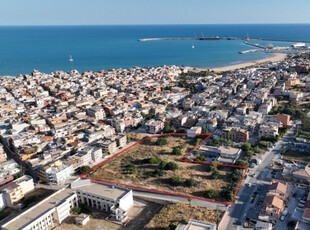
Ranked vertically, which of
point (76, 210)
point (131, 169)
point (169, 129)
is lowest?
point (76, 210)

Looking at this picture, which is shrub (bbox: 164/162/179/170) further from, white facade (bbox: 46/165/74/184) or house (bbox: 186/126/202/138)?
white facade (bbox: 46/165/74/184)

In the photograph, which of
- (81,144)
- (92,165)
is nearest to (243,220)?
(92,165)

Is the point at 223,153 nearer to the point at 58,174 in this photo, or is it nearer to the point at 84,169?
the point at 84,169

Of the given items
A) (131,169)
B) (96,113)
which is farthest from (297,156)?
(96,113)

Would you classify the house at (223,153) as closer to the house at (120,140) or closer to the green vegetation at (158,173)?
the green vegetation at (158,173)

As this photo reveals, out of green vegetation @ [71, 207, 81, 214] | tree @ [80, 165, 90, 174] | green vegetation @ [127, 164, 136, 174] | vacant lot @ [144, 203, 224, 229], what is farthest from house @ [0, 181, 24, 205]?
vacant lot @ [144, 203, 224, 229]

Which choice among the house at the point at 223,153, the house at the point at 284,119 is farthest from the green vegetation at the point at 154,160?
the house at the point at 284,119
